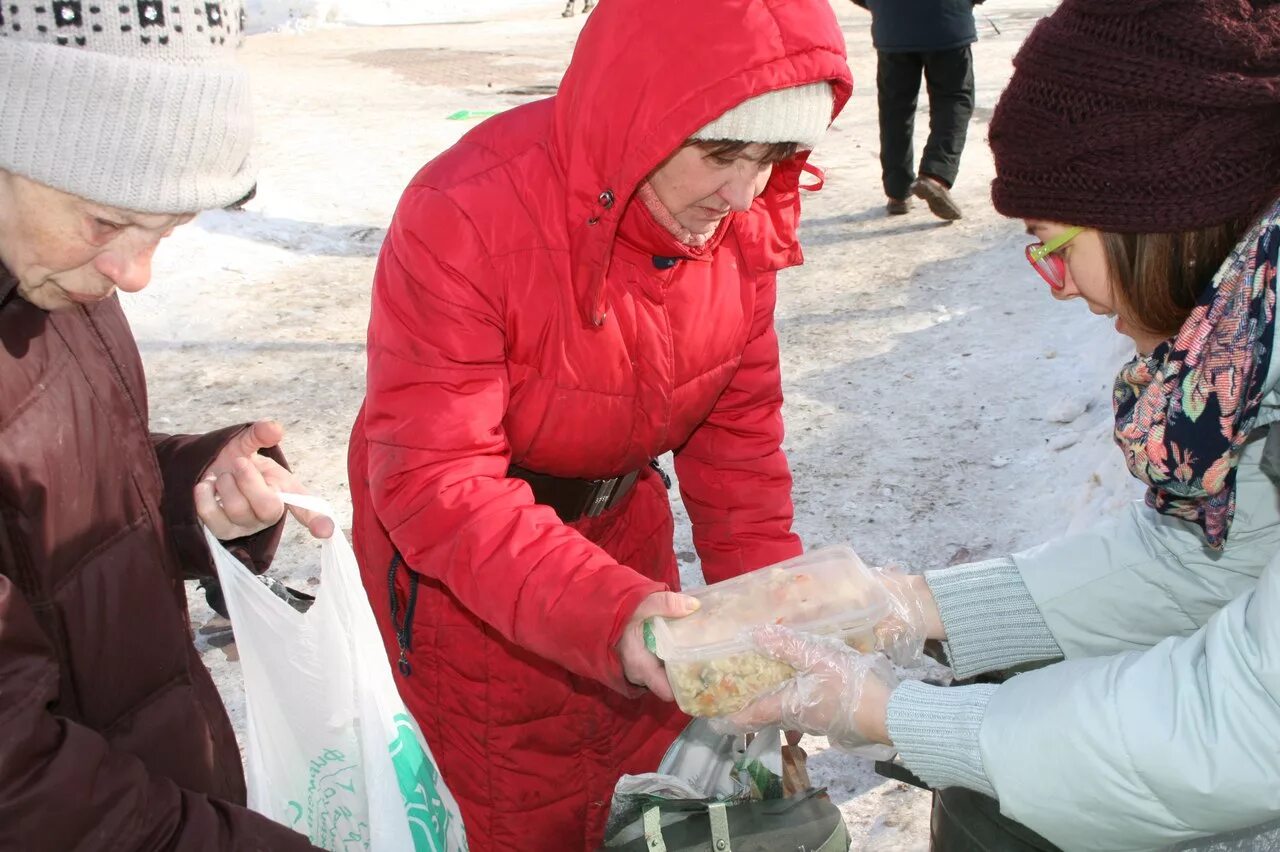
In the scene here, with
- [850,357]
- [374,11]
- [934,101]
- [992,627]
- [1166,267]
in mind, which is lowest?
[374,11]

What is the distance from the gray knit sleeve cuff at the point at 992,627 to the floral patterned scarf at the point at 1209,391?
13.8 inches

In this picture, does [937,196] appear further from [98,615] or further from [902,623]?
[98,615]

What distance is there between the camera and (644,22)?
186 cm

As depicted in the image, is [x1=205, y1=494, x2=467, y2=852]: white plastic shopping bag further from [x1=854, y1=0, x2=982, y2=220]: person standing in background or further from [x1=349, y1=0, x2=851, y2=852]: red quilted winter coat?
[x1=854, y1=0, x2=982, y2=220]: person standing in background

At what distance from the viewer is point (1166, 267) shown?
5.72ft

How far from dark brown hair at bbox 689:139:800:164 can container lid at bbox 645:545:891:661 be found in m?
0.72

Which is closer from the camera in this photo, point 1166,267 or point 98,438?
point 98,438

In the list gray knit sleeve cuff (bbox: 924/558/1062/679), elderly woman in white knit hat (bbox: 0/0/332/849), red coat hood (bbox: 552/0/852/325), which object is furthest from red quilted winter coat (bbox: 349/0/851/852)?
gray knit sleeve cuff (bbox: 924/558/1062/679)

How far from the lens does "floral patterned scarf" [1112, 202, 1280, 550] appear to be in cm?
160

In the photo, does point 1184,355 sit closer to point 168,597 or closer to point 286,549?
point 168,597

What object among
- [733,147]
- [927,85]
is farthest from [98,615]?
[927,85]

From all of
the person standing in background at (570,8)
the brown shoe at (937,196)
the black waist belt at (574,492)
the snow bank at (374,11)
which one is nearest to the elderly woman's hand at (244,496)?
the black waist belt at (574,492)

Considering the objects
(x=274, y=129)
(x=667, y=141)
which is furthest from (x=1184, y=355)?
(x=274, y=129)

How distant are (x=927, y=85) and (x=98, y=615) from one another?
249 inches
